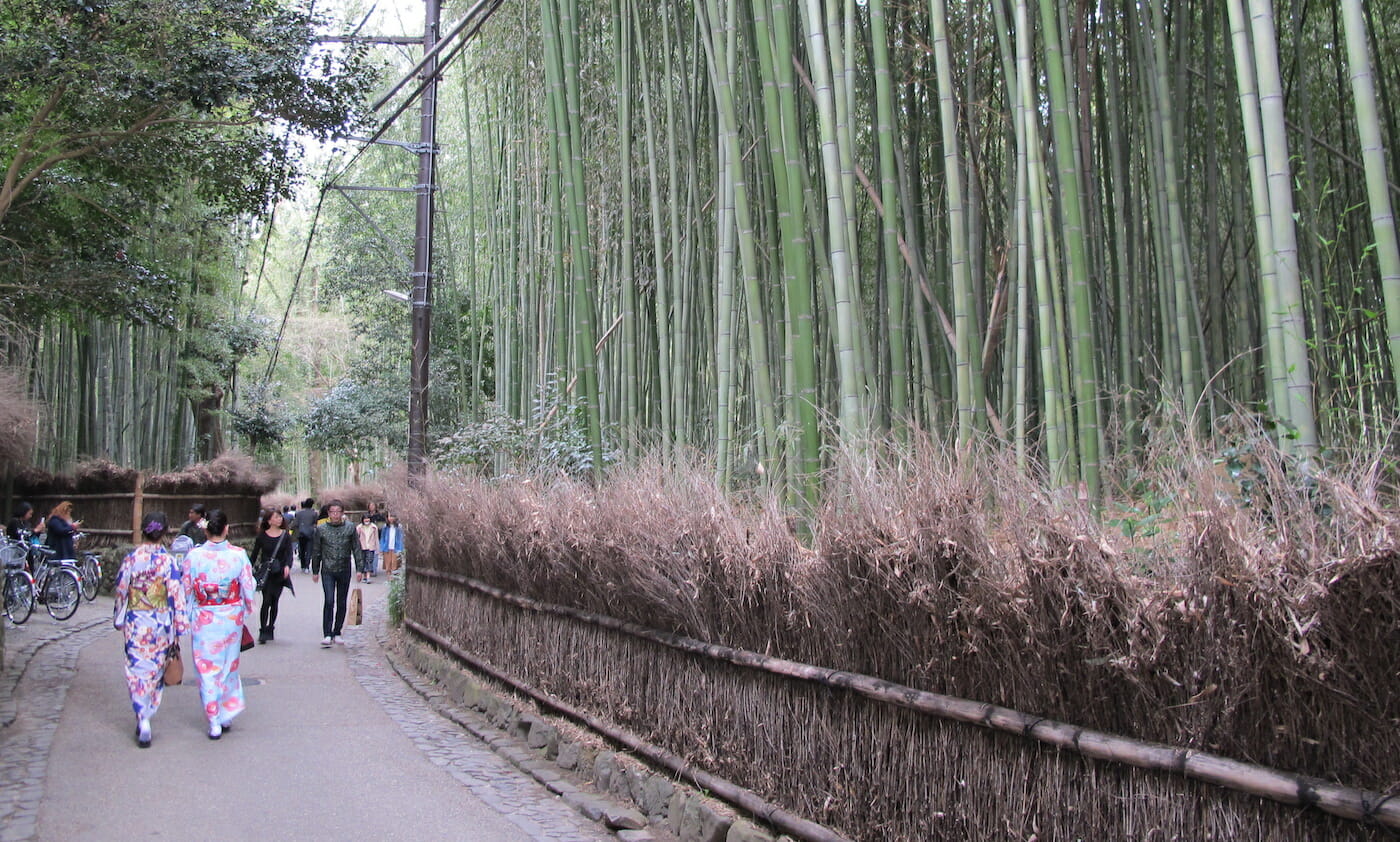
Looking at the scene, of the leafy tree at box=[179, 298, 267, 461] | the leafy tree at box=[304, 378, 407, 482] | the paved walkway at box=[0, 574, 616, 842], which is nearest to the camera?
the paved walkway at box=[0, 574, 616, 842]

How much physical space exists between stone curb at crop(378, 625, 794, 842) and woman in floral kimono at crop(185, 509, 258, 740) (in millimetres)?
1171

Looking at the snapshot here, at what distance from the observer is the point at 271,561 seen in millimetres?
8875

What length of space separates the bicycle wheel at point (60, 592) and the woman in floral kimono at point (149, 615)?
5618 mm

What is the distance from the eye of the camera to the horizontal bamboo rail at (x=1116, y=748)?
1.89 metres

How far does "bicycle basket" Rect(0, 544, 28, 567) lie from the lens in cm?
1020

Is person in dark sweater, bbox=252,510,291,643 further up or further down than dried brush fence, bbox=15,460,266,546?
further down

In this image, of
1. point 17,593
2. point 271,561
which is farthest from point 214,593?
point 17,593

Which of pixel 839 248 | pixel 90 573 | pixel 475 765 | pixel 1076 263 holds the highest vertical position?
pixel 839 248

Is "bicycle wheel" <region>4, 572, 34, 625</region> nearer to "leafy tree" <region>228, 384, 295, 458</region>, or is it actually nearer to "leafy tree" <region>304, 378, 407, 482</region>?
"leafy tree" <region>304, 378, 407, 482</region>

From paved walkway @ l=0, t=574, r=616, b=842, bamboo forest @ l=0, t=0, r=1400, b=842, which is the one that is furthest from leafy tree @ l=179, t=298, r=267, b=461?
paved walkway @ l=0, t=574, r=616, b=842

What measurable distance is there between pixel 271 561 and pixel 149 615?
3298 mm

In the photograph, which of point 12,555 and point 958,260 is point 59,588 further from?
point 958,260

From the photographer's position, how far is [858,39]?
5992 millimetres

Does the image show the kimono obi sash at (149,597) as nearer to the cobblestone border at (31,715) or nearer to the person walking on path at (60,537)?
the cobblestone border at (31,715)
